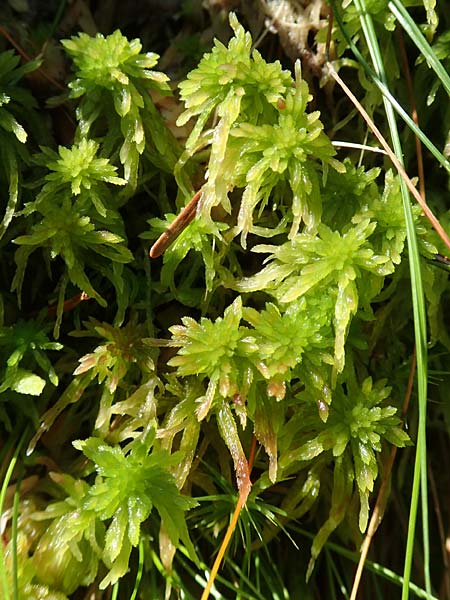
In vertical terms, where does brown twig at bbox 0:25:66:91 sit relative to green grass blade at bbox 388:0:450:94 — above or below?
above

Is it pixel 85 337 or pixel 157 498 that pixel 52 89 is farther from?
pixel 157 498

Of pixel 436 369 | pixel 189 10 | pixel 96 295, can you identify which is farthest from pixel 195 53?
pixel 436 369

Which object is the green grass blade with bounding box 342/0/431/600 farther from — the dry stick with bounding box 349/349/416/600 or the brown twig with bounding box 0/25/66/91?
the brown twig with bounding box 0/25/66/91

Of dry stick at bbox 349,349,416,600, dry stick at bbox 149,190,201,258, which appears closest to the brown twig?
dry stick at bbox 149,190,201,258

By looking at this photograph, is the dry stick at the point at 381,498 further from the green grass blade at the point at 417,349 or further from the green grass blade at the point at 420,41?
the green grass blade at the point at 420,41

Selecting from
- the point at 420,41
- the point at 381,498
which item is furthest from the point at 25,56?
the point at 381,498

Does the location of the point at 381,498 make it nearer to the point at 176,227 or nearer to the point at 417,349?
the point at 417,349

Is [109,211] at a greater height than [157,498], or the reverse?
[109,211]

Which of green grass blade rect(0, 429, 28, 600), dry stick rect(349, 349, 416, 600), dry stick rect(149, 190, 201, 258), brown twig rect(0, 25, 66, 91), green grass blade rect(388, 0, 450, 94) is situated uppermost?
brown twig rect(0, 25, 66, 91)

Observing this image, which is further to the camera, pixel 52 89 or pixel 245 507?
pixel 52 89
